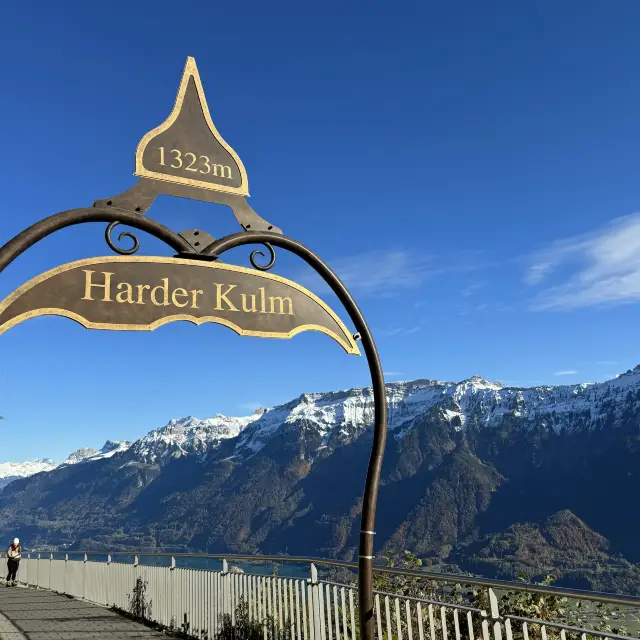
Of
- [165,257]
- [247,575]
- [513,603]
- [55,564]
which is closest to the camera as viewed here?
[165,257]

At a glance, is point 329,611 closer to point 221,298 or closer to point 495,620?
point 495,620

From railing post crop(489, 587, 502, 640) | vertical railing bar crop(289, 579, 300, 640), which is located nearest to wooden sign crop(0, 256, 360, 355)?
railing post crop(489, 587, 502, 640)

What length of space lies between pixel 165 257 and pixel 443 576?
14.2 feet

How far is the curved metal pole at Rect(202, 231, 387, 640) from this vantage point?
21.0 ft

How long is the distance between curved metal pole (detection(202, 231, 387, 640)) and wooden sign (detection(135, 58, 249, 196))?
63cm

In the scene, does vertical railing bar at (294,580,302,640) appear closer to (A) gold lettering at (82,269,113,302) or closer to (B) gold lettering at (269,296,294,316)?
(B) gold lettering at (269,296,294,316)

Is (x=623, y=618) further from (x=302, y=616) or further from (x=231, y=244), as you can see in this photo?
(x=231, y=244)

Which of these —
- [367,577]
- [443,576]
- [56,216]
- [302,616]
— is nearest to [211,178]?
[56,216]

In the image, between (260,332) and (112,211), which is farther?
(260,332)

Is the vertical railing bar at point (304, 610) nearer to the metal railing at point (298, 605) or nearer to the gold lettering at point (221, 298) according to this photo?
the metal railing at point (298, 605)

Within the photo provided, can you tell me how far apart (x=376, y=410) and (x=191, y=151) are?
130 inches

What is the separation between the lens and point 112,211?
18.5ft

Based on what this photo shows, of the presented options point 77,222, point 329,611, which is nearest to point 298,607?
point 329,611

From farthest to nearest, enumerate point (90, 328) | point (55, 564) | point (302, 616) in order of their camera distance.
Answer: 1. point (55, 564)
2. point (302, 616)
3. point (90, 328)
